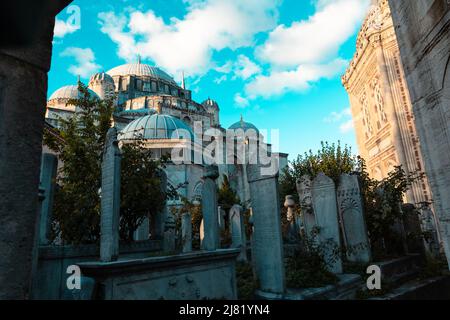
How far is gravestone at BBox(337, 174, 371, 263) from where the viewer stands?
703 centimetres

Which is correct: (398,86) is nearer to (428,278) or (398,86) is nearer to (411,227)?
(411,227)

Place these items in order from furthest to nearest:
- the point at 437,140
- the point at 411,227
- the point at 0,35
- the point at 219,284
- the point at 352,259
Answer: the point at 411,227, the point at 352,259, the point at 219,284, the point at 437,140, the point at 0,35

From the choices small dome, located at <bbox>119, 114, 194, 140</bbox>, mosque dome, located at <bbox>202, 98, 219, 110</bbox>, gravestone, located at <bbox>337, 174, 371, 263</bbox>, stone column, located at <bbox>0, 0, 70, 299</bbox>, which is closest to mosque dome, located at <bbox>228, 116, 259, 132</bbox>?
mosque dome, located at <bbox>202, 98, 219, 110</bbox>

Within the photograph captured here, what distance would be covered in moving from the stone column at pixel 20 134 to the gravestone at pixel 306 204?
7116 millimetres

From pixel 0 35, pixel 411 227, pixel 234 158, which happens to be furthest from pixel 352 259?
pixel 234 158

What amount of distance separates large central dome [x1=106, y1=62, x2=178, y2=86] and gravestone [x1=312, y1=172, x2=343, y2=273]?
49994mm

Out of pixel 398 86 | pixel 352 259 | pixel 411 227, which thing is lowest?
pixel 352 259

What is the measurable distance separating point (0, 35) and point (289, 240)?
35.3 ft

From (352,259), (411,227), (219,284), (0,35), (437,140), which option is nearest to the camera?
(0,35)

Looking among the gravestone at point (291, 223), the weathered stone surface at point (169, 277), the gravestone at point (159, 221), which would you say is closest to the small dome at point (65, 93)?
the gravestone at point (159, 221)

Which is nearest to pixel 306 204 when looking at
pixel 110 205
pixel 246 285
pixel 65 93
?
pixel 246 285

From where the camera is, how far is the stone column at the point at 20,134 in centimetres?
158

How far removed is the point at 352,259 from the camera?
7234 mm
